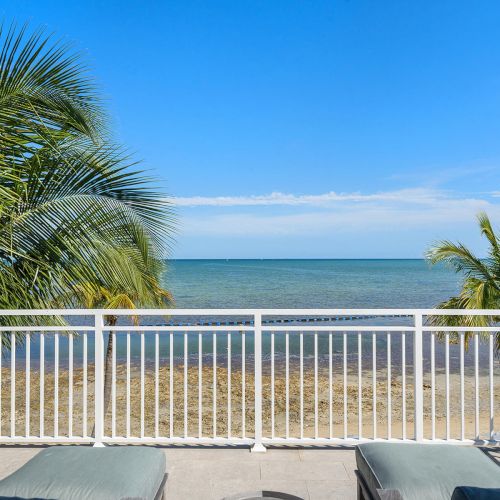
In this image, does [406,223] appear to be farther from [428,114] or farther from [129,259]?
[129,259]

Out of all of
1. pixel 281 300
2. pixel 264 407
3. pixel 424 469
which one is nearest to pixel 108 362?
pixel 264 407

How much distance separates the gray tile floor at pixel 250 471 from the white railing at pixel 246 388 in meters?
0.10

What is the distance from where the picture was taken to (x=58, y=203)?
372 centimetres

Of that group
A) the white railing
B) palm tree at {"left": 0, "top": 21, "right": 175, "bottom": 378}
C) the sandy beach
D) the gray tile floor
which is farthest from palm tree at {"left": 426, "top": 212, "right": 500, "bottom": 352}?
palm tree at {"left": 0, "top": 21, "right": 175, "bottom": 378}

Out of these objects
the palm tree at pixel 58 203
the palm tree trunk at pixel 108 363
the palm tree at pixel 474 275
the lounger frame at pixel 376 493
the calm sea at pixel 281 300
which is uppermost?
the palm tree at pixel 58 203

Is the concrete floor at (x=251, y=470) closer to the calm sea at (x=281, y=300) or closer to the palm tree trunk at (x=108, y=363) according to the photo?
the palm tree trunk at (x=108, y=363)

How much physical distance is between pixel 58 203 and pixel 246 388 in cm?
739

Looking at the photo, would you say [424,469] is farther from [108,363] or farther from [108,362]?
[108,363]

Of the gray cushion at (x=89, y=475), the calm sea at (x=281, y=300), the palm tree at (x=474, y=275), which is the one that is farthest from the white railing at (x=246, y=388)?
the gray cushion at (x=89, y=475)

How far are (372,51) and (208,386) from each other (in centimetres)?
1130

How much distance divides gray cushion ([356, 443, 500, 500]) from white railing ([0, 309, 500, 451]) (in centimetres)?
73

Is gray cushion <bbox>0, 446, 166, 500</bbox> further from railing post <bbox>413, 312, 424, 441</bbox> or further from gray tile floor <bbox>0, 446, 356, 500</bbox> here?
railing post <bbox>413, 312, 424, 441</bbox>

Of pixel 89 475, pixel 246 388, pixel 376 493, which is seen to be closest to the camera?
pixel 376 493

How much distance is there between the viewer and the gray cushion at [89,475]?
1834mm
